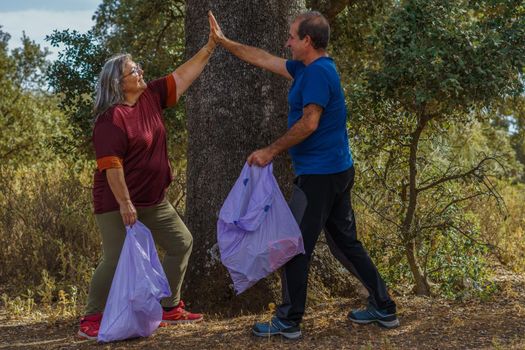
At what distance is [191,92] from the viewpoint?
5.98 m

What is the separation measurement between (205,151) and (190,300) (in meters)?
1.12

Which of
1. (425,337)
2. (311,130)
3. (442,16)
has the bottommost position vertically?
(425,337)

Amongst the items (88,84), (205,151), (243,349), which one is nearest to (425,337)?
(243,349)

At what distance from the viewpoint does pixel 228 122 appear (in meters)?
5.73

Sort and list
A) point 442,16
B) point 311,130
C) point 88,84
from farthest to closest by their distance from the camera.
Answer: point 88,84 → point 442,16 → point 311,130

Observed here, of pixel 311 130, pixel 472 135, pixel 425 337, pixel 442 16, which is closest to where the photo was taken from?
pixel 311 130

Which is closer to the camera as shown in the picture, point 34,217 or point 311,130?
point 311,130

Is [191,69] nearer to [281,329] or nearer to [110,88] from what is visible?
[110,88]

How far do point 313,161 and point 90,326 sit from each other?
6.10ft

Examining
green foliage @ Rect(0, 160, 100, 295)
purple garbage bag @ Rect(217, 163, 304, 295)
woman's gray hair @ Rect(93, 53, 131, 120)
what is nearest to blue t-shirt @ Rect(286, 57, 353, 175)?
purple garbage bag @ Rect(217, 163, 304, 295)

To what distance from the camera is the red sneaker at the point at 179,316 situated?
552cm

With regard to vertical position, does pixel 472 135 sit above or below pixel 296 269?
above

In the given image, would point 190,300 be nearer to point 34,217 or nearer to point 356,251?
point 356,251

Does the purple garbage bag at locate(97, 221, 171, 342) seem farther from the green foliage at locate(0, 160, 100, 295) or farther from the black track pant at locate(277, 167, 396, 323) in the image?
the green foliage at locate(0, 160, 100, 295)
